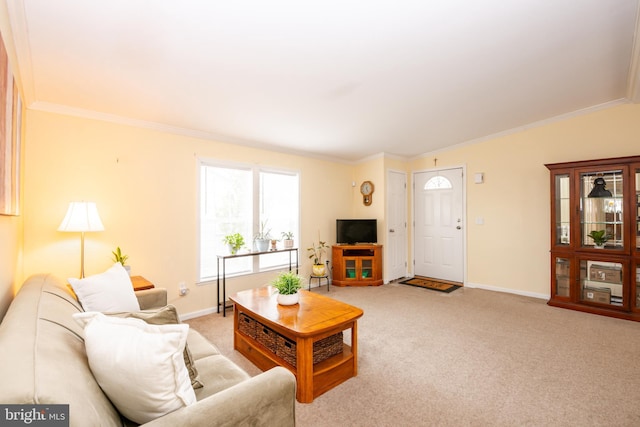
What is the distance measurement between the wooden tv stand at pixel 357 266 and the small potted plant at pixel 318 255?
235 mm

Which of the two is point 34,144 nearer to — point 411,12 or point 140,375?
point 140,375

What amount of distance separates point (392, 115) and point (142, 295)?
322 centimetres

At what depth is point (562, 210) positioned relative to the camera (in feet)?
12.6

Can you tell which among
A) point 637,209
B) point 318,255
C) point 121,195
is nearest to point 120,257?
point 121,195

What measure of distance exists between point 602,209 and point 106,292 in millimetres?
5242

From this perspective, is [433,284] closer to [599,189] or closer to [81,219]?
[599,189]

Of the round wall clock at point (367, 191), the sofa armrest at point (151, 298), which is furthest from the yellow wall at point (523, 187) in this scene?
the sofa armrest at point (151, 298)

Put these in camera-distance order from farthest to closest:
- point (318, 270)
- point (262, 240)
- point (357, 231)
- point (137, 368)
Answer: point (357, 231) → point (318, 270) → point (262, 240) → point (137, 368)

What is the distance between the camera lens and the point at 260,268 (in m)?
4.30

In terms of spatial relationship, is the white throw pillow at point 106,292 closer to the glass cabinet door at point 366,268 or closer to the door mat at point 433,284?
the glass cabinet door at point 366,268

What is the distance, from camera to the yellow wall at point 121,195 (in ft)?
8.80

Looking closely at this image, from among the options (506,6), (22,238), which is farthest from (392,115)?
(22,238)

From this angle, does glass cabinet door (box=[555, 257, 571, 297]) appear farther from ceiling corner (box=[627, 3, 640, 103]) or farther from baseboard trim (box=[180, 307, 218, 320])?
baseboard trim (box=[180, 307, 218, 320])

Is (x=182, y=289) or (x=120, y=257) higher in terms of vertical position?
(x=120, y=257)
